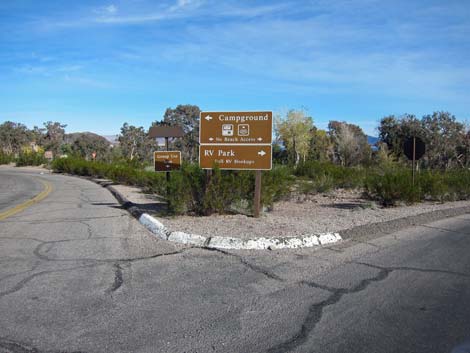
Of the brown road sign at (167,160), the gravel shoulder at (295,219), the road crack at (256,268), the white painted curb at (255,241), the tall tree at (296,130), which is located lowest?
the road crack at (256,268)

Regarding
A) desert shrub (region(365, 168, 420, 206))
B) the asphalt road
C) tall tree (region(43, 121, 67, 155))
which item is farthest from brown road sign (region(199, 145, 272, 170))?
tall tree (region(43, 121, 67, 155))

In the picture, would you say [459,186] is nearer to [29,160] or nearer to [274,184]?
[274,184]

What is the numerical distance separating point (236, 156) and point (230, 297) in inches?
229

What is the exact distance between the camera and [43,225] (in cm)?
1013

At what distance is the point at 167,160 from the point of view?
12914 mm

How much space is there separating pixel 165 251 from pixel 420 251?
425cm

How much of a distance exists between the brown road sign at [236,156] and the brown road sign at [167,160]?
2202mm

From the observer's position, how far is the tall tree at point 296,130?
60.8 metres

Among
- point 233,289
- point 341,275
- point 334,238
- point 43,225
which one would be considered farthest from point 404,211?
point 43,225

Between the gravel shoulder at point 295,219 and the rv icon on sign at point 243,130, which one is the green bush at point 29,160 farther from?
the rv icon on sign at point 243,130

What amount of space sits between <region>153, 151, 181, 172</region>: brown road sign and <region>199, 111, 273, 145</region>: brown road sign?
7.16 ft

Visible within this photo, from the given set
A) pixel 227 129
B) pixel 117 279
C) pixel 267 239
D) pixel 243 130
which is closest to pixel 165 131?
A: pixel 227 129

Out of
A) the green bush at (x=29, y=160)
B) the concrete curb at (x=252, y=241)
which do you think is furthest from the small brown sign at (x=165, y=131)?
the green bush at (x=29, y=160)

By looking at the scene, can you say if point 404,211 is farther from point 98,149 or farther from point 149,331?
point 98,149
